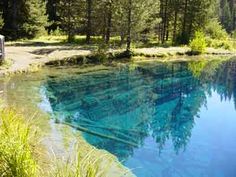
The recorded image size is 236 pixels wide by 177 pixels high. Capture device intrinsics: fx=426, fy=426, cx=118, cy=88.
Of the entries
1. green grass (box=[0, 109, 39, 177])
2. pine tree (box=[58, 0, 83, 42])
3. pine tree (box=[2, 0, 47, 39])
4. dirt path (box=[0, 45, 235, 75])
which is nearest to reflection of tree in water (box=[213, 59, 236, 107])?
dirt path (box=[0, 45, 235, 75])

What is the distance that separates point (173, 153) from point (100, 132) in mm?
2786

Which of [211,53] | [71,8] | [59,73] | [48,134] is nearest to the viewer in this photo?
[48,134]

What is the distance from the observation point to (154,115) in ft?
62.6

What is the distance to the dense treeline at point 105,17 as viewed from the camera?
36.6 m

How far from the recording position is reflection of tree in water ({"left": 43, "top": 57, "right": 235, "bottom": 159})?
15352 millimetres

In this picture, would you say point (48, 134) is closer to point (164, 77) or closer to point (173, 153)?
point (173, 153)

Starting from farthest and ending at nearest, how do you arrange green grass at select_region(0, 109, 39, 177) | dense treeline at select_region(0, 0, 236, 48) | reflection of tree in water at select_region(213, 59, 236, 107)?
dense treeline at select_region(0, 0, 236, 48) < reflection of tree in water at select_region(213, 59, 236, 107) < green grass at select_region(0, 109, 39, 177)

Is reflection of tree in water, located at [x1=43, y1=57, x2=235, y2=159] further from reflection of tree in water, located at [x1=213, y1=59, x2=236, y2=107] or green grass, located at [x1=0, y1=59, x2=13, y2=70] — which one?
green grass, located at [x1=0, y1=59, x2=13, y2=70]

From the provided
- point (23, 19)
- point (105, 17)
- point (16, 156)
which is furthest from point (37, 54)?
point (16, 156)

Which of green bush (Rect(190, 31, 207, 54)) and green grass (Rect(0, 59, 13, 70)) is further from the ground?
green bush (Rect(190, 31, 207, 54))

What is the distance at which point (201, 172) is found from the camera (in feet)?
39.1

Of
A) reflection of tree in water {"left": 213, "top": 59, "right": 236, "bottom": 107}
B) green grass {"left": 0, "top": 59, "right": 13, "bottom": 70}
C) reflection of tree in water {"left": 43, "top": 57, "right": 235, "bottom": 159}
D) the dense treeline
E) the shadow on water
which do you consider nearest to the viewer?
the shadow on water

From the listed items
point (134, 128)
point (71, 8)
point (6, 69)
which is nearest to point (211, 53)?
point (71, 8)

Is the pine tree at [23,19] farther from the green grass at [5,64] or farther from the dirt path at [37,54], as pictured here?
the green grass at [5,64]
